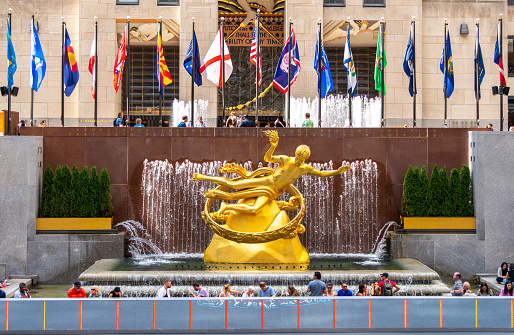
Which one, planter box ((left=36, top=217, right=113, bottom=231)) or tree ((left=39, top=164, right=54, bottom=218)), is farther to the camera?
tree ((left=39, top=164, right=54, bottom=218))

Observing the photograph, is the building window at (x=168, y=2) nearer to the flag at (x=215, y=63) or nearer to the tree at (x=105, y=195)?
the flag at (x=215, y=63)

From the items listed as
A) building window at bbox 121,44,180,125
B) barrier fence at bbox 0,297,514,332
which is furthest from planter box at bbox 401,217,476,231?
building window at bbox 121,44,180,125

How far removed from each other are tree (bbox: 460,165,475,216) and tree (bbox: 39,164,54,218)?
12.3 meters

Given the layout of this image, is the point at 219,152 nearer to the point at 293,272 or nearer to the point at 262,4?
the point at 293,272

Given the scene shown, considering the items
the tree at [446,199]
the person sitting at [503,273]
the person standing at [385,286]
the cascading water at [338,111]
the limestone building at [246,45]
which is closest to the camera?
the person standing at [385,286]

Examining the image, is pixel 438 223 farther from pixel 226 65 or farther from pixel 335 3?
pixel 335 3

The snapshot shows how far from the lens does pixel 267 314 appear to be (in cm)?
1405

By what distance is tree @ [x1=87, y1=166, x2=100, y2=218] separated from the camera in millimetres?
22078

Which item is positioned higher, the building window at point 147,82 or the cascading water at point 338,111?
the building window at point 147,82

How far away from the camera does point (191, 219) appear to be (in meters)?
22.9

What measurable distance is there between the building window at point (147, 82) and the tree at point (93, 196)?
A: 1316cm

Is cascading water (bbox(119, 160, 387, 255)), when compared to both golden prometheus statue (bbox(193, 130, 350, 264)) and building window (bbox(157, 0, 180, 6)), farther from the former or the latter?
building window (bbox(157, 0, 180, 6))

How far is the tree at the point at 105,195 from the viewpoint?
22.2 m

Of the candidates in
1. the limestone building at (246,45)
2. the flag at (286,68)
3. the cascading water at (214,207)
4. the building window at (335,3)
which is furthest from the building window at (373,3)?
the cascading water at (214,207)
